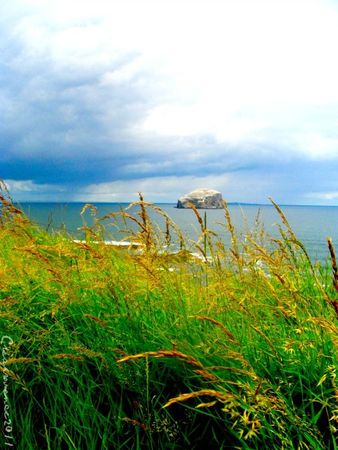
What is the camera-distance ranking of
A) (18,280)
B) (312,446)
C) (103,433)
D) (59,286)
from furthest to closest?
(59,286) → (18,280) → (103,433) → (312,446)

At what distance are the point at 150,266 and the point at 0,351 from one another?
134 cm

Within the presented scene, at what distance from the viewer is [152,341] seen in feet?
10.5

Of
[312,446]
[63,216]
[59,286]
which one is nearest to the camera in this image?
[312,446]

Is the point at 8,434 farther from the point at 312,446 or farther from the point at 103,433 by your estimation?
the point at 312,446

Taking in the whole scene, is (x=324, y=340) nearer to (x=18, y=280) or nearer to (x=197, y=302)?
(x=197, y=302)

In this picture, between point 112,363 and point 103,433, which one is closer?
point 103,433

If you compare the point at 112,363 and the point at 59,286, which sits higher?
the point at 59,286

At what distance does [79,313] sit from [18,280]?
698mm

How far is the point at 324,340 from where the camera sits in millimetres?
3391

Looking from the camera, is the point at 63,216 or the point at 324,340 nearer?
the point at 324,340

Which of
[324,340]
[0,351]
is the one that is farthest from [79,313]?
[324,340]

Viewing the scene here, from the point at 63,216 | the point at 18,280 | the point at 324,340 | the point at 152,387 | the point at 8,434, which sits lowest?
the point at 8,434

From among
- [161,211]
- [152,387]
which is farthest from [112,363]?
[161,211]

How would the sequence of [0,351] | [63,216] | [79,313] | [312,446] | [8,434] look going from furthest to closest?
[63,216] → [79,313] → [0,351] → [8,434] → [312,446]
